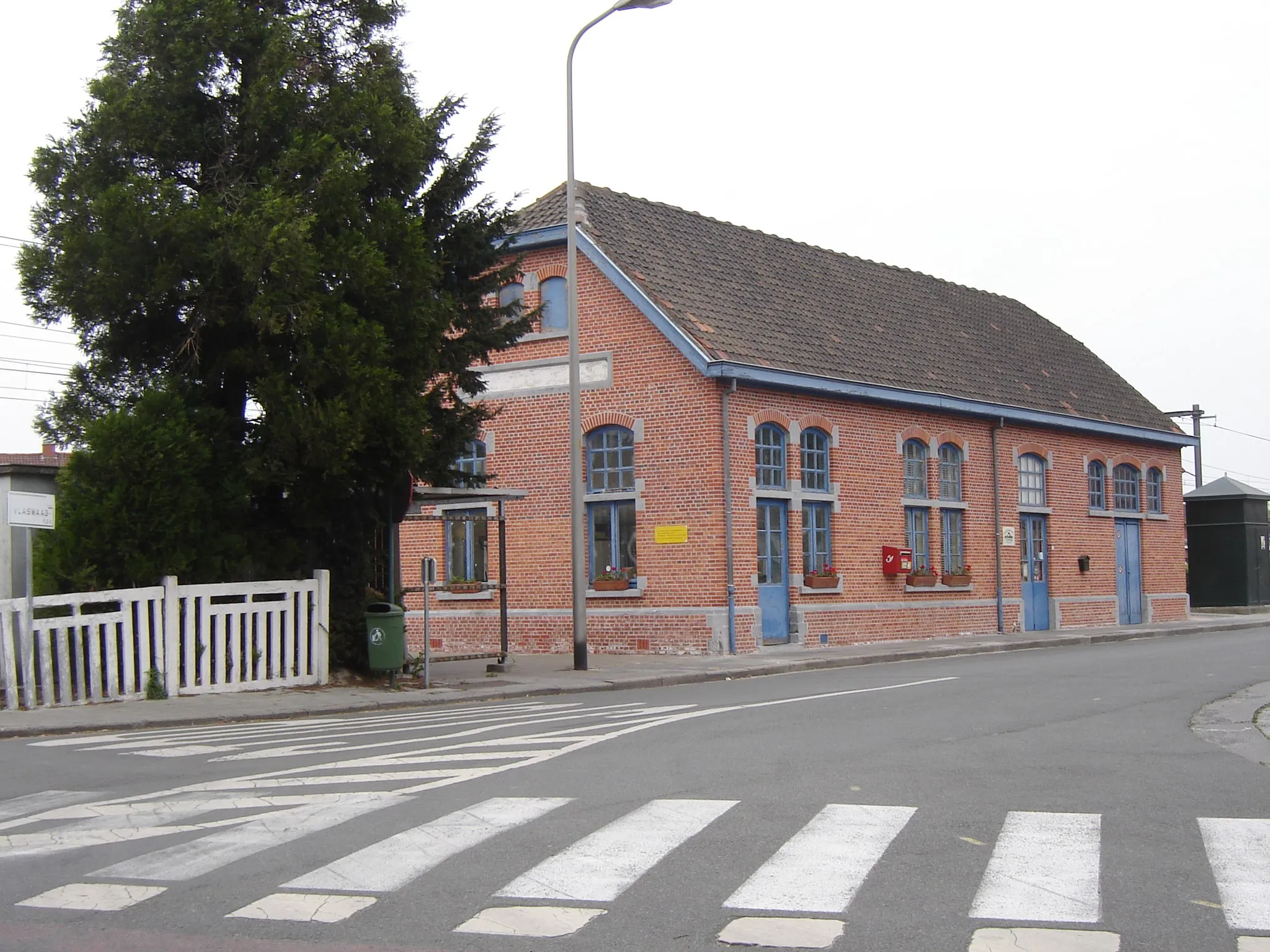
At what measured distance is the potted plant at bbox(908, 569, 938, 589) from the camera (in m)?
27.2

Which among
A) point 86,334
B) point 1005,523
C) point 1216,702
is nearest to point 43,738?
point 86,334

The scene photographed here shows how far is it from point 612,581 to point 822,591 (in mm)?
3799

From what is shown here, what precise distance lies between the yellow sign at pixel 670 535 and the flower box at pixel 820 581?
105 inches

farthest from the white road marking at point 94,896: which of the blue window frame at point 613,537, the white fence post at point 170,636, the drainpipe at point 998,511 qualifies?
the drainpipe at point 998,511

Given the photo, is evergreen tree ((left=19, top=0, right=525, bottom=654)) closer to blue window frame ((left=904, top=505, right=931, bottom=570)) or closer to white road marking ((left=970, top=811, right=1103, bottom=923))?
white road marking ((left=970, top=811, right=1103, bottom=923))

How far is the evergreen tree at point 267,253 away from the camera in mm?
15789

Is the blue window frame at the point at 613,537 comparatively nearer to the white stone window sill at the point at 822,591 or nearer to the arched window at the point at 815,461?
the white stone window sill at the point at 822,591

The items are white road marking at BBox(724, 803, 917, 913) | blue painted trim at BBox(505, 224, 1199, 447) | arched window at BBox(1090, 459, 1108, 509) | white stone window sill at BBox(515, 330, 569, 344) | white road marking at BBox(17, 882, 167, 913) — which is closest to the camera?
white road marking at BBox(724, 803, 917, 913)

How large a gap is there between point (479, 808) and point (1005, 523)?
77.7 feet

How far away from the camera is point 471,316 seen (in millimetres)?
18688

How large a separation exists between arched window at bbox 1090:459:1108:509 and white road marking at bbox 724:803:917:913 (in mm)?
26983

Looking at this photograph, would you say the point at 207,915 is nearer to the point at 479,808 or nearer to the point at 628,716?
the point at 479,808

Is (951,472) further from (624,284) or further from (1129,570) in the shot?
(624,284)

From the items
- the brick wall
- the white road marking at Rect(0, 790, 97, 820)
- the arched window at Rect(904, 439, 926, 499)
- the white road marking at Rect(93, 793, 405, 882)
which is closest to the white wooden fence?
the white road marking at Rect(0, 790, 97, 820)
